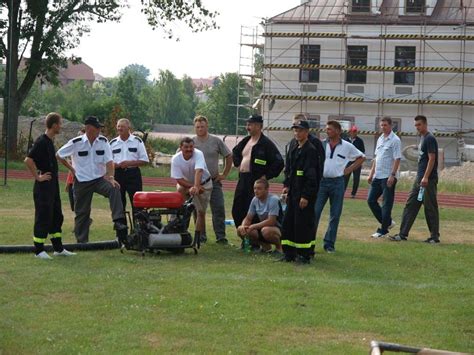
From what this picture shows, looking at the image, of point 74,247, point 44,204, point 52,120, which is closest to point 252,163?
point 74,247

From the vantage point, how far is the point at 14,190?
26172 millimetres

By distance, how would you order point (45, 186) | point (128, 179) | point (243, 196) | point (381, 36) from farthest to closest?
point (381, 36), point (128, 179), point (243, 196), point (45, 186)

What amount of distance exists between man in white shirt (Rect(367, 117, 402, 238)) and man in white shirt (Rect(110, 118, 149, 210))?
12.8 ft

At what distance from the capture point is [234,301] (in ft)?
33.4

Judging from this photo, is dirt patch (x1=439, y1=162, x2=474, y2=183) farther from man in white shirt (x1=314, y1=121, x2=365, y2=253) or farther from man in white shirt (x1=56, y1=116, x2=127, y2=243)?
man in white shirt (x1=56, y1=116, x2=127, y2=243)

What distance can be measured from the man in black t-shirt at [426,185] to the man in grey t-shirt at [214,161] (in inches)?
119

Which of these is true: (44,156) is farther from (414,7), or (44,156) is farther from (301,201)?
(414,7)

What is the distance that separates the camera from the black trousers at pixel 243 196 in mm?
14805

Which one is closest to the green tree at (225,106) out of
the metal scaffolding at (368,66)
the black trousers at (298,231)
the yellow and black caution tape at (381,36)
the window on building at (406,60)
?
the metal scaffolding at (368,66)

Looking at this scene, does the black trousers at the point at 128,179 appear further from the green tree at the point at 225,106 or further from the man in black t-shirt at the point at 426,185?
the green tree at the point at 225,106

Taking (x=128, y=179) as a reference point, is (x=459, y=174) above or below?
below

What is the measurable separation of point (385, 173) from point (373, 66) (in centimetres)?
3989

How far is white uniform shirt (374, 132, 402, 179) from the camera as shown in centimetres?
1705

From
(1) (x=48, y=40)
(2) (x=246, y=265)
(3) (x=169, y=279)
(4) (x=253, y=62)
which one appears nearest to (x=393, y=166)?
(2) (x=246, y=265)
